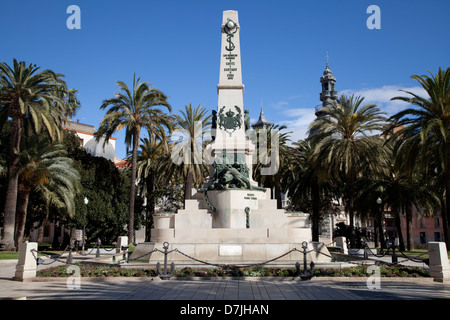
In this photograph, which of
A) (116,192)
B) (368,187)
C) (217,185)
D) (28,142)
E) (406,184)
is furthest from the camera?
(116,192)

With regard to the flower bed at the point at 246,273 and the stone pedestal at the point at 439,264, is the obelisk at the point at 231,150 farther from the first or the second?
the stone pedestal at the point at 439,264

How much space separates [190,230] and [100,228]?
19711 millimetres

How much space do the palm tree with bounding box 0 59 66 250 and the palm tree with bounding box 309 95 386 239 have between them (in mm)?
17308

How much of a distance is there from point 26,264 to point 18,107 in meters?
14.9

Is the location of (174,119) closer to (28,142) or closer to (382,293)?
(28,142)

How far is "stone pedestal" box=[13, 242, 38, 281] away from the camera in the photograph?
11625 mm

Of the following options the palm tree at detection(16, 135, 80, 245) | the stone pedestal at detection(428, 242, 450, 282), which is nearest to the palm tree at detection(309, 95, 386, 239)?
the stone pedestal at detection(428, 242, 450, 282)

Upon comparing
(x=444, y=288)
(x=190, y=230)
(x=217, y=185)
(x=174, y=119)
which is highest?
A: (x=174, y=119)

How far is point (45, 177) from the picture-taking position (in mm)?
24172

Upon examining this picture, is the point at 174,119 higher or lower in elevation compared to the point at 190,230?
higher

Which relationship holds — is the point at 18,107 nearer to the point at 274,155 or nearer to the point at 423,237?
the point at 274,155

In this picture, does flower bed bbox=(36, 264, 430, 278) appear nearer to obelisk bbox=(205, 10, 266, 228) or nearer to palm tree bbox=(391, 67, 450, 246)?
obelisk bbox=(205, 10, 266, 228)

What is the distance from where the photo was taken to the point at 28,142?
84.0 ft
